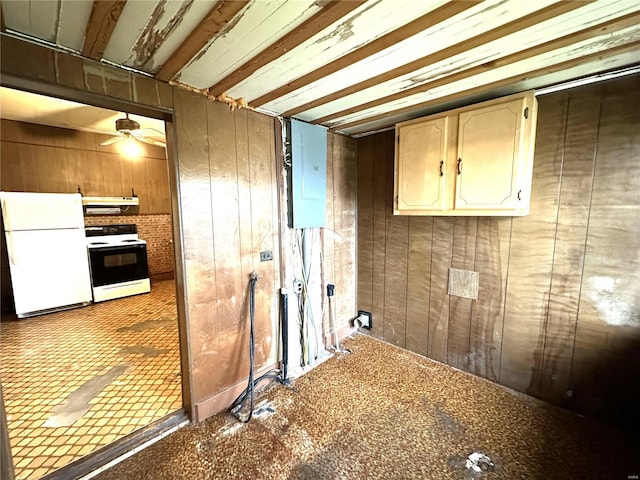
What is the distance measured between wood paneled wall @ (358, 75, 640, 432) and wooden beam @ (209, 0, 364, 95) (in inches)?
70.3

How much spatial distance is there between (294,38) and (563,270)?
7.73 ft

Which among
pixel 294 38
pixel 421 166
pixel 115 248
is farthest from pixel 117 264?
pixel 421 166

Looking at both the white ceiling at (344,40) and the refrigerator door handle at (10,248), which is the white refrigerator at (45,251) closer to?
the refrigerator door handle at (10,248)

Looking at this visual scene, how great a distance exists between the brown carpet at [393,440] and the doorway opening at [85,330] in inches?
19.1

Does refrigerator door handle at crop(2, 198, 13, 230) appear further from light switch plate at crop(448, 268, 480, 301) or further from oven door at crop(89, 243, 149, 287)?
light switch plate at crop(448, 268, 480, 301)

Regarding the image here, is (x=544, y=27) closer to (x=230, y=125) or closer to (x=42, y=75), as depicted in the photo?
(x=230, y=125)

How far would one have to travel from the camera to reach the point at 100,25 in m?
1.14

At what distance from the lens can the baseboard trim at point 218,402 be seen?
191cm

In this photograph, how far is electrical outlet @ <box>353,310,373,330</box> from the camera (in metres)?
3.15

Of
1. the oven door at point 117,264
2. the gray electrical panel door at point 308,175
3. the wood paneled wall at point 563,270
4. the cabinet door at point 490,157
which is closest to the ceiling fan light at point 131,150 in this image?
the oven door at point 117,264

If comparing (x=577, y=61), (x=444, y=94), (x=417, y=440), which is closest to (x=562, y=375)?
(x=417, y=440)

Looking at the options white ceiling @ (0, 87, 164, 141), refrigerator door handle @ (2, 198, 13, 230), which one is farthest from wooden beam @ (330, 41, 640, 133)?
refrigerator door handle @ (2, 198, 13, 230)

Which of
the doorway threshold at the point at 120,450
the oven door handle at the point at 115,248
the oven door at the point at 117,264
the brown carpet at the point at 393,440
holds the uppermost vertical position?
the oven door handle at the point at 115,248

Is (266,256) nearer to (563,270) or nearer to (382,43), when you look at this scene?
(382,43)
